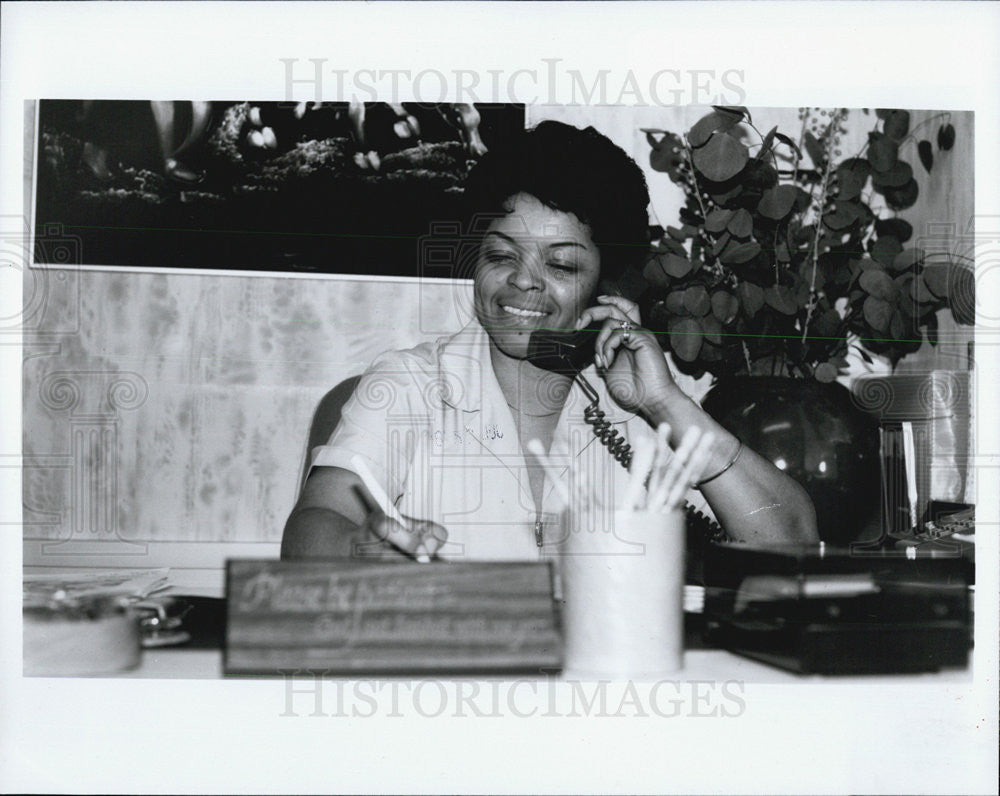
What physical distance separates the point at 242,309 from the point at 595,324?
42 cm

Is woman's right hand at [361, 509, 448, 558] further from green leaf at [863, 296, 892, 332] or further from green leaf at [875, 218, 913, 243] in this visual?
green leaf at [875, 218, 913, 243]

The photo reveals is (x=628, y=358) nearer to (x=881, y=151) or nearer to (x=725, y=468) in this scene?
(x=725, y=468)

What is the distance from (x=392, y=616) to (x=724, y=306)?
62cm

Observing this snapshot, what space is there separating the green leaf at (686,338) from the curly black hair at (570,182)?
3.8 inches

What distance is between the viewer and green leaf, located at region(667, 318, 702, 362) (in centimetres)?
122

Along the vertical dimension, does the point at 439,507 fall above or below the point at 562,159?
below

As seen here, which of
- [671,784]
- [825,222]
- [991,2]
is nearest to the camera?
[671,784]

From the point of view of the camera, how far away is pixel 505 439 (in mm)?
1139

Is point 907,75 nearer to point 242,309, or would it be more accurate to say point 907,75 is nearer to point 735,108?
point 735,108

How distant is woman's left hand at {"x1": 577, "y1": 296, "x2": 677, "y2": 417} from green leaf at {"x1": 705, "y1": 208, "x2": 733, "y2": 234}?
6.1 inches

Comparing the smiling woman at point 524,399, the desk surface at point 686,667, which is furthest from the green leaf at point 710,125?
the desk surface at point 686,667

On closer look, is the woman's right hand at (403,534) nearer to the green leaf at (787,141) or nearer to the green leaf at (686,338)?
the green leaf at (686,338)

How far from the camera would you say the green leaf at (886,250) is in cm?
126

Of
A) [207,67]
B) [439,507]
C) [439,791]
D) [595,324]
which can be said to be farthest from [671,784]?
[207,67]
